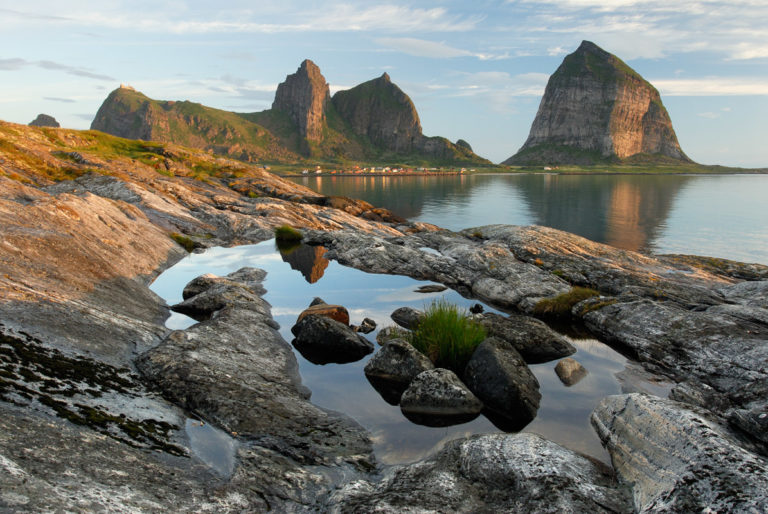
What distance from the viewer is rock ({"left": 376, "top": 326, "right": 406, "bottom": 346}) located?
622 inches

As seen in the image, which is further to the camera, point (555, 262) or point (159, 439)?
point (555, 262)

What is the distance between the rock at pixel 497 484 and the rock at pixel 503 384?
239 centimetres

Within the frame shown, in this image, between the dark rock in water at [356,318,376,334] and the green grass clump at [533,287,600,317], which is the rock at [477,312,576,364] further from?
the dark rock in water at [356,318,376,334]

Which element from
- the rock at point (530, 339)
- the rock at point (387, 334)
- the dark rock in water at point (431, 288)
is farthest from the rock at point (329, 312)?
the dark rock in water at point (431, 288)

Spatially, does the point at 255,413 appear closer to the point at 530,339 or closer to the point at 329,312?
the point at 329,312

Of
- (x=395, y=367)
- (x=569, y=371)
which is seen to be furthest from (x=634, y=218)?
(x=395, y=367)

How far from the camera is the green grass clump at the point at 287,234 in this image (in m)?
35.8

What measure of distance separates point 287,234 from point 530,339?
25066mm

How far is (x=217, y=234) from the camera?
36.2 meters

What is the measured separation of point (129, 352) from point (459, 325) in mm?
9781

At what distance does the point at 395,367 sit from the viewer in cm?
1320

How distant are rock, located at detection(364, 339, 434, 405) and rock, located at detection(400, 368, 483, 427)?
3.15 feet

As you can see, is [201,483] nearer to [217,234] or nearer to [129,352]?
[129,352]

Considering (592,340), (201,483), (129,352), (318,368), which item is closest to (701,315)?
(592,340)
